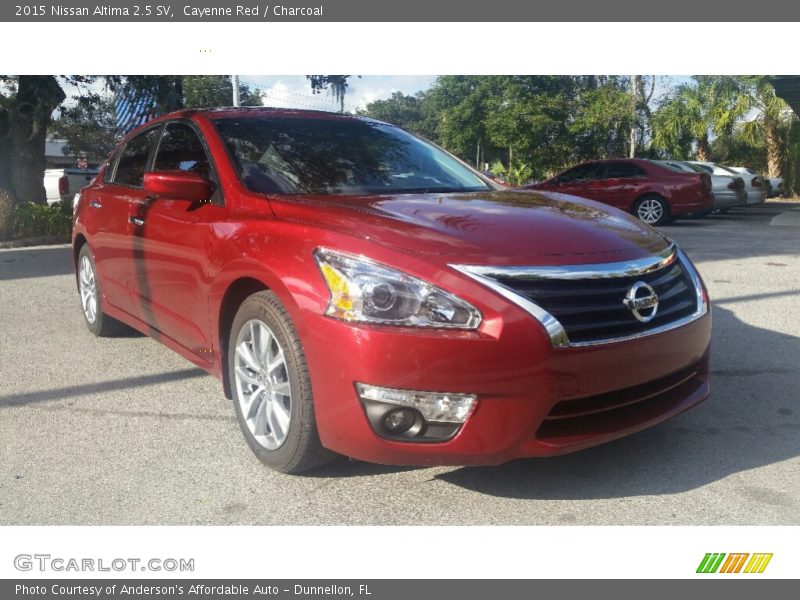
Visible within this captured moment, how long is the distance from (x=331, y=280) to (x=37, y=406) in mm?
2348

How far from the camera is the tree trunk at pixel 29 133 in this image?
14664mm

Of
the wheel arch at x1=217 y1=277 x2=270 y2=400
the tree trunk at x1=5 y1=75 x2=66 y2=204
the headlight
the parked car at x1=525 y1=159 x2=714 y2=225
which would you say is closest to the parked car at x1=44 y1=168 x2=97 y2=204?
the tree trunk at x1=5 y1=75 x2=66 y2=204

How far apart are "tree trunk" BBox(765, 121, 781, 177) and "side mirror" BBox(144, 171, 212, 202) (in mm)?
26972

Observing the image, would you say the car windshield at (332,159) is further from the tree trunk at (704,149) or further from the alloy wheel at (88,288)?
the tree trunk at (704,149)

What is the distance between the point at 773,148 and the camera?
26703 millimetres

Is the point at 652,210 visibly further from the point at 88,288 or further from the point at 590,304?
the point at 590,304

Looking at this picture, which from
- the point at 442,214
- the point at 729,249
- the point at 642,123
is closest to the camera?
the point at 442,214

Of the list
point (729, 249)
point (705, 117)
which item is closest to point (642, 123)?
point (705, 117)

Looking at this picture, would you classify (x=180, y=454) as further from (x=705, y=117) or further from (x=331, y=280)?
(x=705, y=117)

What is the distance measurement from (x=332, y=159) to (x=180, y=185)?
793 millimetres

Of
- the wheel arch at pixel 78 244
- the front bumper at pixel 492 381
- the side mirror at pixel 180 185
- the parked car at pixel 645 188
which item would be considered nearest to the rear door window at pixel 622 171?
the parked car at pixel 645 188

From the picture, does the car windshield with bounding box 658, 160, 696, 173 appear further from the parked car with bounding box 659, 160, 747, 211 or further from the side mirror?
the side mirror

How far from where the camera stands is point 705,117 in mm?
28516

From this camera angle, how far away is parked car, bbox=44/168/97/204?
15.8 meters
